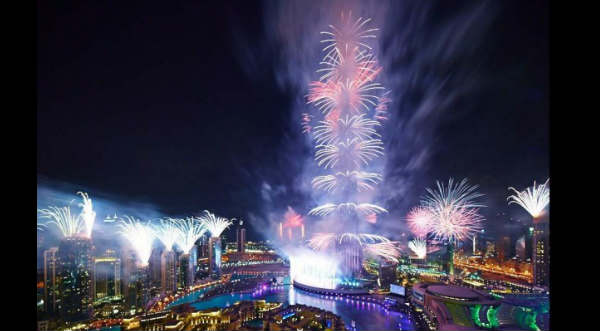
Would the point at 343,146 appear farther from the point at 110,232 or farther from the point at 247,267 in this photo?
the point at 247,267

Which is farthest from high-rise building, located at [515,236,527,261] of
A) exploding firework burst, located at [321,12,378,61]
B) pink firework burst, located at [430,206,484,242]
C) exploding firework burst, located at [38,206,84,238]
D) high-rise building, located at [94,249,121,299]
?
exploding firework burst, located at [38,206,84,238]

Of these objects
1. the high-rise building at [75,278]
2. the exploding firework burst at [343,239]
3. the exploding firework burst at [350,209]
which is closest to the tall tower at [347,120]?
the exploding firework burst at [350,209]

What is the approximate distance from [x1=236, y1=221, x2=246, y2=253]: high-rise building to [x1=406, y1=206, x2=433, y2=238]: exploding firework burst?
13.4 ft

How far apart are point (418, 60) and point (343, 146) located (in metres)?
1.85

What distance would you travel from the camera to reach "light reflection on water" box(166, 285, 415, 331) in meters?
4.86

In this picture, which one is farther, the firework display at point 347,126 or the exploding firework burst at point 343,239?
the exploding firework burst at point 343,239

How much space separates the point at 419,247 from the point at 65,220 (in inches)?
290

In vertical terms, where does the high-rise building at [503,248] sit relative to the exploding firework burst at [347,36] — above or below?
below

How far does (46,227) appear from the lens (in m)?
4.09

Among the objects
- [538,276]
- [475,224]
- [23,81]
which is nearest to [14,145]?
[23,81]

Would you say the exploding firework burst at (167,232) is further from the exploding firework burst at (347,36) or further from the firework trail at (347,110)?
the exploding firework burst at (347,36)

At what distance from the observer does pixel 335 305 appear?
20.0 ft

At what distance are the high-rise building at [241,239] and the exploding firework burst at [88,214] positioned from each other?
126 inches

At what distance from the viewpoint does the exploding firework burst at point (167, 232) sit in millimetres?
5691
